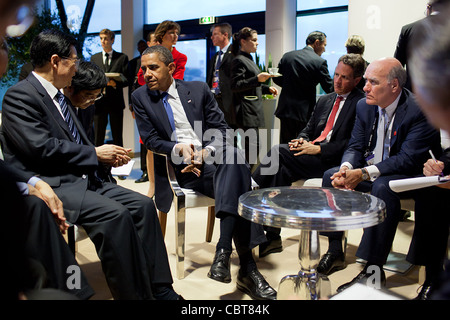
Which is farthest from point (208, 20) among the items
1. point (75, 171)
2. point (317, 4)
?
point (75, 171)

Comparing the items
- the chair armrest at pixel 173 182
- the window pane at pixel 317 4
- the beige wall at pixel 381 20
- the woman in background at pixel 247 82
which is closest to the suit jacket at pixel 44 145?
the chair armrest at pixel 173 182

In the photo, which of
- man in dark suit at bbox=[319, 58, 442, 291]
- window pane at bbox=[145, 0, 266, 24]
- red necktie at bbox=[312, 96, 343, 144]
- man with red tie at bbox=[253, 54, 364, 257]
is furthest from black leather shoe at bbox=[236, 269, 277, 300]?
window pane at bbox=[145, 0, 266, 24]

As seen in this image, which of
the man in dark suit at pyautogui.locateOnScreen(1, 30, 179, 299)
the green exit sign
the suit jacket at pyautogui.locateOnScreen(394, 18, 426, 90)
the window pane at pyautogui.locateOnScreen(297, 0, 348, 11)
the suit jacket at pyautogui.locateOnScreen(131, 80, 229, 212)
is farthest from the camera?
the green exit sign

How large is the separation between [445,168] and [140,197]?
5.50 ft

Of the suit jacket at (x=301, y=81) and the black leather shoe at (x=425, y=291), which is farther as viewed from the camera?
the suit jacket at (x=301, y=81)

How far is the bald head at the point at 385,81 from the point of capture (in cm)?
276

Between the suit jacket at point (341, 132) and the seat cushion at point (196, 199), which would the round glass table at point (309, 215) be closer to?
the seat cushion at point (196, 199)

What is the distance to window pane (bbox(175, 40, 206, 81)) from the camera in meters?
7.61

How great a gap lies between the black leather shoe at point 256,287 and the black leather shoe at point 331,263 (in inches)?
19.5

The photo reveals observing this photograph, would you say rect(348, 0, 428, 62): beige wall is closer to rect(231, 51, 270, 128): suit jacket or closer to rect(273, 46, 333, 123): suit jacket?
rect(273, 46, 333, 123): suit jacket

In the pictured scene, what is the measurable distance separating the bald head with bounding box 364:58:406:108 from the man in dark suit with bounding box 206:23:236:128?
2.40 meters
